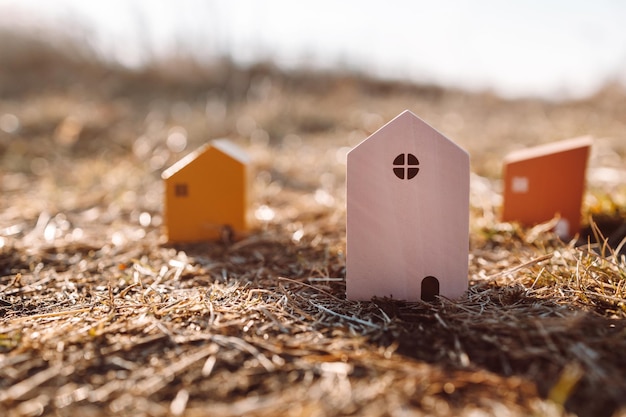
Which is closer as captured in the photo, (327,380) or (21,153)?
(327,380)

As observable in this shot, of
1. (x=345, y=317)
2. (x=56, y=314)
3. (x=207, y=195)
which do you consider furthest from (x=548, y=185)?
(x=56, y=314)

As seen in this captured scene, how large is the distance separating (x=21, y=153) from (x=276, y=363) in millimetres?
6064

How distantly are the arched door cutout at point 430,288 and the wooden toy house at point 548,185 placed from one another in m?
1.58

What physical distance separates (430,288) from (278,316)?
687 millimetres

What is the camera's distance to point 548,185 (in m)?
3.60

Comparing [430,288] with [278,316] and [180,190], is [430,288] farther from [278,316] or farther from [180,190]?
[180,190]

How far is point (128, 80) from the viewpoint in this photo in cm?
1070

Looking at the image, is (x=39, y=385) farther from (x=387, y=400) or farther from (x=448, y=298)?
(x=448, y=298)

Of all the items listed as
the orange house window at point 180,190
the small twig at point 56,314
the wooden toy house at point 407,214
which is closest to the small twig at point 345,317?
the wooden toy house at point 407,214

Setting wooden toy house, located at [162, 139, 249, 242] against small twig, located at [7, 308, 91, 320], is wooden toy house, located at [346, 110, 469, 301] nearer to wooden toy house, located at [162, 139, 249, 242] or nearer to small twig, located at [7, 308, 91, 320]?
small twig, located at [7, 308, 91, 320]

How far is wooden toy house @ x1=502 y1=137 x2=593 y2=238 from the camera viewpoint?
11.6ft

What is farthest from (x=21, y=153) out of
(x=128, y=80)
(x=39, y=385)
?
(x=39, y=385)

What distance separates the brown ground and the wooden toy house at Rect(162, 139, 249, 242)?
0.52ft

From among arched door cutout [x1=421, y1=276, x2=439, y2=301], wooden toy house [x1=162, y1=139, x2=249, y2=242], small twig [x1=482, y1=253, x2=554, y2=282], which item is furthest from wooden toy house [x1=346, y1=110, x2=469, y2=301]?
wooden toy house [x1=162, y1=139, x2=249, y2=242]
